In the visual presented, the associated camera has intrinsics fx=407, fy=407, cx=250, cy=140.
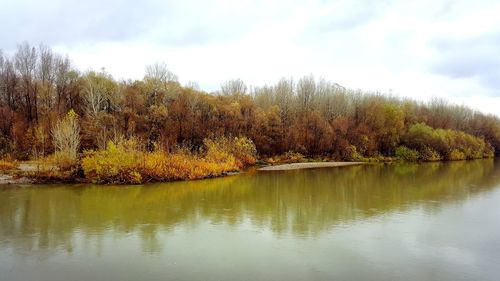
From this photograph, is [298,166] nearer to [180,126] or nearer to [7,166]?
[180,126]

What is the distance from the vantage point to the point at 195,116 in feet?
131

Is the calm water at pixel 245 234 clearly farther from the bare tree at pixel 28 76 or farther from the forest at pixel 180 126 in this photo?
the bare tree at pixel 28 76

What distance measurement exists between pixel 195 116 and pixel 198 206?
24.2m

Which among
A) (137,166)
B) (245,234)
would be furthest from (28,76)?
(245,234)

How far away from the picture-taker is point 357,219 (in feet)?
45.8

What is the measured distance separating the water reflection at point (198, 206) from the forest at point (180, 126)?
120 inches

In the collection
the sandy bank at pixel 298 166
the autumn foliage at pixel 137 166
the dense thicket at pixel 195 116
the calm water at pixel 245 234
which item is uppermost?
the dense thicket at pixel 195 116

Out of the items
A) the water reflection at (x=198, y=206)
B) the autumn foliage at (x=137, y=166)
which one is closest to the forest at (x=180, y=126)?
the autumn foliage at (x=137, y=166)

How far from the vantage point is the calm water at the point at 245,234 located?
880 cm

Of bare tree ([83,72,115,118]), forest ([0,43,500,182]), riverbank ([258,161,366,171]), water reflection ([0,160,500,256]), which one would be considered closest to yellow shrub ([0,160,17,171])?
forest ([0,43,500,182])

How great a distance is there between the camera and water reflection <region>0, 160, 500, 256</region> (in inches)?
474

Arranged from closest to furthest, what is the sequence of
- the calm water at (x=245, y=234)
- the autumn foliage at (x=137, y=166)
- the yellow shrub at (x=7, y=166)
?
the calm water at (x=245, y=234) → the autumn foliage at (x=137, y=166) → the yellow shrub at (x=7, y=166)

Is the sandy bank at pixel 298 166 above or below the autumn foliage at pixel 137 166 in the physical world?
below

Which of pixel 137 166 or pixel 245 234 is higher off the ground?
pixel 137 166
